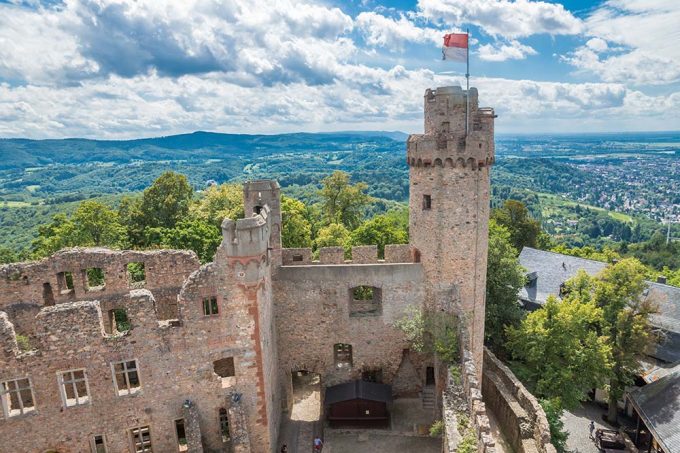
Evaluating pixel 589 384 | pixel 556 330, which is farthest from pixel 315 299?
pixel 589 384

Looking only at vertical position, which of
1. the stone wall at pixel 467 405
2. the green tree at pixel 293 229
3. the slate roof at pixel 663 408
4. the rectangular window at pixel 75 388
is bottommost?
the slate roof at pixel 663 408

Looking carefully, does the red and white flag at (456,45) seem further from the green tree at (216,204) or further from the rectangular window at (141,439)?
the green tree at (216,204)

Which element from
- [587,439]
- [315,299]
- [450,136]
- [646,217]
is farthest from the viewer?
[646,217]

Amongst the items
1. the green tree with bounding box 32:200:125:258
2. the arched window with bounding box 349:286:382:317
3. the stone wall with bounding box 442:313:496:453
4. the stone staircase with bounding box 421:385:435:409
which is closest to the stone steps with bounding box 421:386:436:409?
the stone staircase with bounding box 421:385:435:409

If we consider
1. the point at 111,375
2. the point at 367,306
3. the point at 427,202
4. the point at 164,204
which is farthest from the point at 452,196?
the point at 164,204

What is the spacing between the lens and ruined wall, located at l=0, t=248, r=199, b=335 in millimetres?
18719

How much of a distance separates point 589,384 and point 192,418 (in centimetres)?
1985

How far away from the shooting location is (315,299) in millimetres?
21594

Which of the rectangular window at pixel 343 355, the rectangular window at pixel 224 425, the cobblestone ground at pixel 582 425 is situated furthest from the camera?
the cobblestone ground at pixel 582 425

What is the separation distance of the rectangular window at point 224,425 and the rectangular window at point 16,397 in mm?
6479

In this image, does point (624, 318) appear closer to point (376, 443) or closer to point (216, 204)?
point (376, 443)

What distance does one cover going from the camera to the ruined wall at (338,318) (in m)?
21.2

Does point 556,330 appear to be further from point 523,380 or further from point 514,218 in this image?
point 514,218

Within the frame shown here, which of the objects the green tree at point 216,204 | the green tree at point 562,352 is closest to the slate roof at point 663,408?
the green tree at point 562,352
